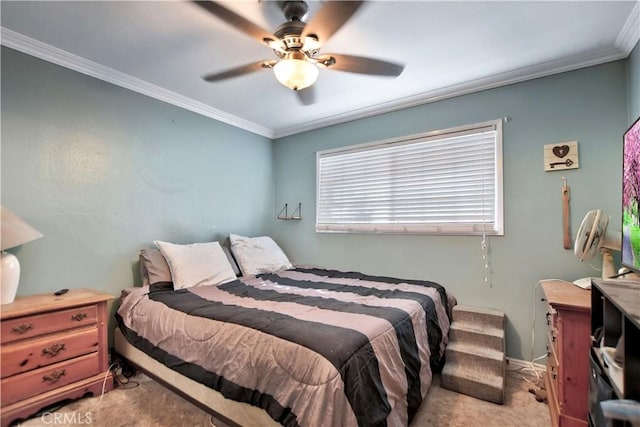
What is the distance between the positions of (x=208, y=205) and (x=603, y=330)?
3.27 meters

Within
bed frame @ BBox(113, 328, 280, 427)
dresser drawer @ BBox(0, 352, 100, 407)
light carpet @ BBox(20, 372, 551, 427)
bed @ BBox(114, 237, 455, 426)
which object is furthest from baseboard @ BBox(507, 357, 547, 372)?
dresser drawer @ BBox(0, 352, 100, 407)

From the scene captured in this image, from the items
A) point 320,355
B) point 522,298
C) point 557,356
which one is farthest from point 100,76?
point 522,298

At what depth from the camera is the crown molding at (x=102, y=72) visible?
205 cm

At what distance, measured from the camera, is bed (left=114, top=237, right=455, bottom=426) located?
49.3 inches

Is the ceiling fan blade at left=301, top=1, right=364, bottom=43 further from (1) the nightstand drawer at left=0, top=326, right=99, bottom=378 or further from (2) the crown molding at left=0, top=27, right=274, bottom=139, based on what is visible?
(1) the nightstand drawer at left=0, top=326, right=99, bottom=378

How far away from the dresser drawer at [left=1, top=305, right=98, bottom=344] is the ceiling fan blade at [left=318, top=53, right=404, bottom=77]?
7.65ft

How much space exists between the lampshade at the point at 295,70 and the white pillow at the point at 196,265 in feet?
5.84

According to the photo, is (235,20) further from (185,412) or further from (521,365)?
(521,365)

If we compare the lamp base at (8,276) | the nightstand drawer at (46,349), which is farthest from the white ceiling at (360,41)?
the nightstand drawer at (46,349)

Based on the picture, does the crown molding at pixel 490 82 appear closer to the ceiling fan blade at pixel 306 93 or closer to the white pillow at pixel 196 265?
the ceiling fan blade at pixel 306 93

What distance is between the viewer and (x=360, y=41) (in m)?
2.08

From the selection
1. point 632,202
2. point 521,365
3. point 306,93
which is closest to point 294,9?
point 306,93

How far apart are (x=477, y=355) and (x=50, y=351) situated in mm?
2896

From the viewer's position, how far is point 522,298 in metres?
2.46
